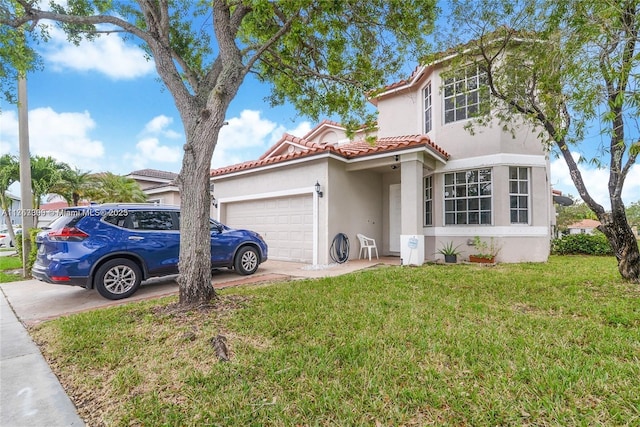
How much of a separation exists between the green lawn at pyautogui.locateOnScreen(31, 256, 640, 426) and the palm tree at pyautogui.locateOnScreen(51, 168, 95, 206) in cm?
1460

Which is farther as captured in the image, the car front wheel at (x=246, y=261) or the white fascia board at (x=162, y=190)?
the white fascia board at (x=162, y=190)

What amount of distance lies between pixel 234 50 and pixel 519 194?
8791 mm

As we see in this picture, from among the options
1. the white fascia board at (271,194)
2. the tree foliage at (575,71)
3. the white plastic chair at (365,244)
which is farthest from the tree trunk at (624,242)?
the white fascia board at (271,194)

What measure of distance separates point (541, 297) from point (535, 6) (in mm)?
4985

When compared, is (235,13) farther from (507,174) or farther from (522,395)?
(507,174)

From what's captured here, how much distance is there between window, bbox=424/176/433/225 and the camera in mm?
10312

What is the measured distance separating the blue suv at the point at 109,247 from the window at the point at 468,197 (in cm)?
811

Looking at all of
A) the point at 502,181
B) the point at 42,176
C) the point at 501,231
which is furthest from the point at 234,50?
the point at 42,176

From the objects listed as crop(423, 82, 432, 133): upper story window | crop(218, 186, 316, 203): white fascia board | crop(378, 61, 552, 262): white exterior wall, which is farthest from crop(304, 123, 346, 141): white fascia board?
crop(218, 186, 316, 203): white fascia board

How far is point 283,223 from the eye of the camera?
1009cm

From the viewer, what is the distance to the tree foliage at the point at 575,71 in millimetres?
4125

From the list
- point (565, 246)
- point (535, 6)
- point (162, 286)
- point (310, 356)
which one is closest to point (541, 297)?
point (310, 356)

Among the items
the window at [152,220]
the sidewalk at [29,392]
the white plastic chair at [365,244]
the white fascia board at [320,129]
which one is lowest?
the sidewalk at [29,392]

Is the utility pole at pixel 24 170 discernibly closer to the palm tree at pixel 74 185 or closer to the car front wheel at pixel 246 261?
the car front wheel at pixel 246 261
